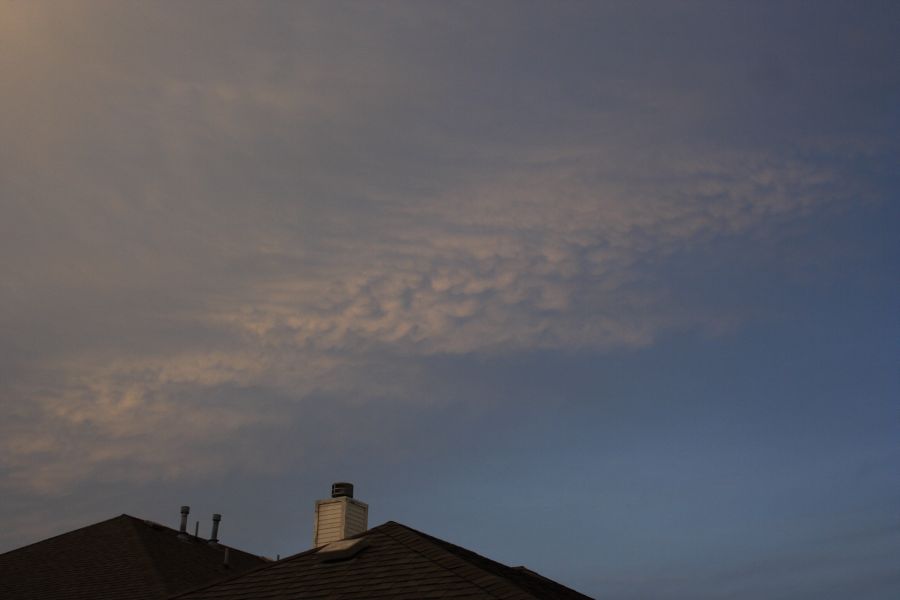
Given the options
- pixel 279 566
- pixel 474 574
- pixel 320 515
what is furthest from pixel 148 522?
pixel 474 574

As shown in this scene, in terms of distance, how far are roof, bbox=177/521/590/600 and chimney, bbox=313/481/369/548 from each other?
3176 mm

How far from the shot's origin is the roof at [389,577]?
48.1 ft

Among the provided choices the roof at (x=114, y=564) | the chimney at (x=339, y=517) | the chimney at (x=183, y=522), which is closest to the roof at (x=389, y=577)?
the chimney at (x=339, y=517)

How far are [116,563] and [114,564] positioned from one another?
6 centimetres

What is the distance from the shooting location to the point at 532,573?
22000mm

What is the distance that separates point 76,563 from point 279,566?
11845 millimetres

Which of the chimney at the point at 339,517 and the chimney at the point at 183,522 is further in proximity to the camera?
the chimney at the point at 183,522

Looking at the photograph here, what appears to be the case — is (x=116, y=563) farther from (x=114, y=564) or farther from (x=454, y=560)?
(x=454, y=560)

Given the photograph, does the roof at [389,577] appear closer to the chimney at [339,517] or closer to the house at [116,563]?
the chimney at [339,517]

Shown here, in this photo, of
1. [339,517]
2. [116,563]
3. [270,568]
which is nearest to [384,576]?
[270,568]

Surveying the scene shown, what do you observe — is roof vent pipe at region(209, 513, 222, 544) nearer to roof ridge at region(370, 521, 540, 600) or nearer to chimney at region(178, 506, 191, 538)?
chimney at region(178, 506, 191, 538)

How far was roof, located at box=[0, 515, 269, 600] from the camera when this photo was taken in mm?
24266

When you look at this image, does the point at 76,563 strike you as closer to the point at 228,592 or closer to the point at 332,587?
the point at 228,592

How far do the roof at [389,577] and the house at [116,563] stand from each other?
726 cm
